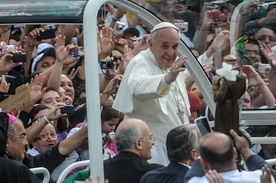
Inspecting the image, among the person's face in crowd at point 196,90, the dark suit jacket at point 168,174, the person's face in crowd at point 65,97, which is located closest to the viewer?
the dark suit jacket at point 168,174

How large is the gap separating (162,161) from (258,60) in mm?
2220

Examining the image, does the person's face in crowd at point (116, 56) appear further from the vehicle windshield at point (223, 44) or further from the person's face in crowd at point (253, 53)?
the person's face in crowd at point (253, 53)

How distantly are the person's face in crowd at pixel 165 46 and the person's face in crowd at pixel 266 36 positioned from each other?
2.16 metres

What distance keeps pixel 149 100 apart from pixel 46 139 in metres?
1.51

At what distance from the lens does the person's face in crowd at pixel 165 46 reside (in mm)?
10117

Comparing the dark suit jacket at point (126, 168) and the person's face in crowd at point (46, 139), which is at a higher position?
the person's face in crowd at point (46, 139)

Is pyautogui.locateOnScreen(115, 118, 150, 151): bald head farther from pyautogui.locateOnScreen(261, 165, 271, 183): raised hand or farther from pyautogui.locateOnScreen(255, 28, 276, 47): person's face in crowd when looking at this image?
pyautogui.locateOnScreen(255, 28, 276, 47): person's face in crowd

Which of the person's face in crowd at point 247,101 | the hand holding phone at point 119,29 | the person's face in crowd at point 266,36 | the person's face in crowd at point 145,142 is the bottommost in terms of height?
the person's face in crowd at point 145,142

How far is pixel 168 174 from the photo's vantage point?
8.83 metres

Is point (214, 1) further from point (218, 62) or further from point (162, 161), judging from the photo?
point (162, 161)

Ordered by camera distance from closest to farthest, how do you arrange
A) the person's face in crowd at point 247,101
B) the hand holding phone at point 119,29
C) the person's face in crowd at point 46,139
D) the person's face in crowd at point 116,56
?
the person's face in crowd at point 46,139 < the person's face in crowd at point 247,101 < the hand holding phone at point 119,29 < the person's face in crowd at point 116,56

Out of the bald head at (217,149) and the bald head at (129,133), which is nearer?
the bald head at (217,149)

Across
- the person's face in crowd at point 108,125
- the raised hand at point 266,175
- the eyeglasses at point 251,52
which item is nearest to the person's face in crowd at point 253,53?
the eyeglasses at point 251,52

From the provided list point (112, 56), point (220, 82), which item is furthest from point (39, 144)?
point (220, 82)
